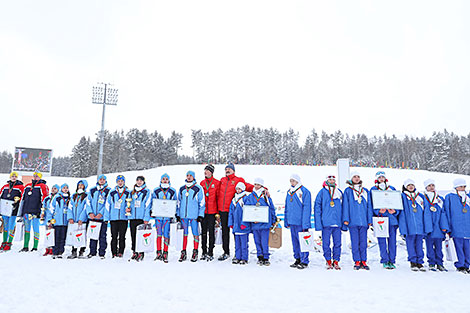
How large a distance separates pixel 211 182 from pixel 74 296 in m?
3.48

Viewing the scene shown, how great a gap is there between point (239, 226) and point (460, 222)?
4.34m

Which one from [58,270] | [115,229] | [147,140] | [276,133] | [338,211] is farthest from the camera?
[276,133]

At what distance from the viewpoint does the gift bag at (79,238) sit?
6.55m

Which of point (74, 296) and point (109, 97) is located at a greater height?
point (109, 97)

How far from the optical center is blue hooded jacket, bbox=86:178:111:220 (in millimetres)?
6758

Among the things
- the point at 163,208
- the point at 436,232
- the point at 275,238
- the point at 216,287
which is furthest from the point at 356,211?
the point at 163,208

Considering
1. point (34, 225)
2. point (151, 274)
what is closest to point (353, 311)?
point (151, 274)

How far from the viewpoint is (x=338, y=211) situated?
5996 millimetres

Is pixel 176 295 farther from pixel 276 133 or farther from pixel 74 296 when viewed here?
pixel 276 133

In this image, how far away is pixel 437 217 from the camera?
5.96 metres

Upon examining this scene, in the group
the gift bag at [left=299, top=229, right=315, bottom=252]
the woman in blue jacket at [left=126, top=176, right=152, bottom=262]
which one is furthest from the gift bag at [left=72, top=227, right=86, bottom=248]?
the gift bag at [left=299, top=229, right=315, bottom=252]

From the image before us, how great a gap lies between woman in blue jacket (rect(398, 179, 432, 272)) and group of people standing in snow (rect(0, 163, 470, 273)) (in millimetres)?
17

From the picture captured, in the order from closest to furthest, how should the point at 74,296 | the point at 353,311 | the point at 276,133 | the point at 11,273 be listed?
1. the point at 353,311
2. the point at 74,296
3. the point at 11,273
4. the point at 276,133

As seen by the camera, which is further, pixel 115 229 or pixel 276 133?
pixel 276 133
